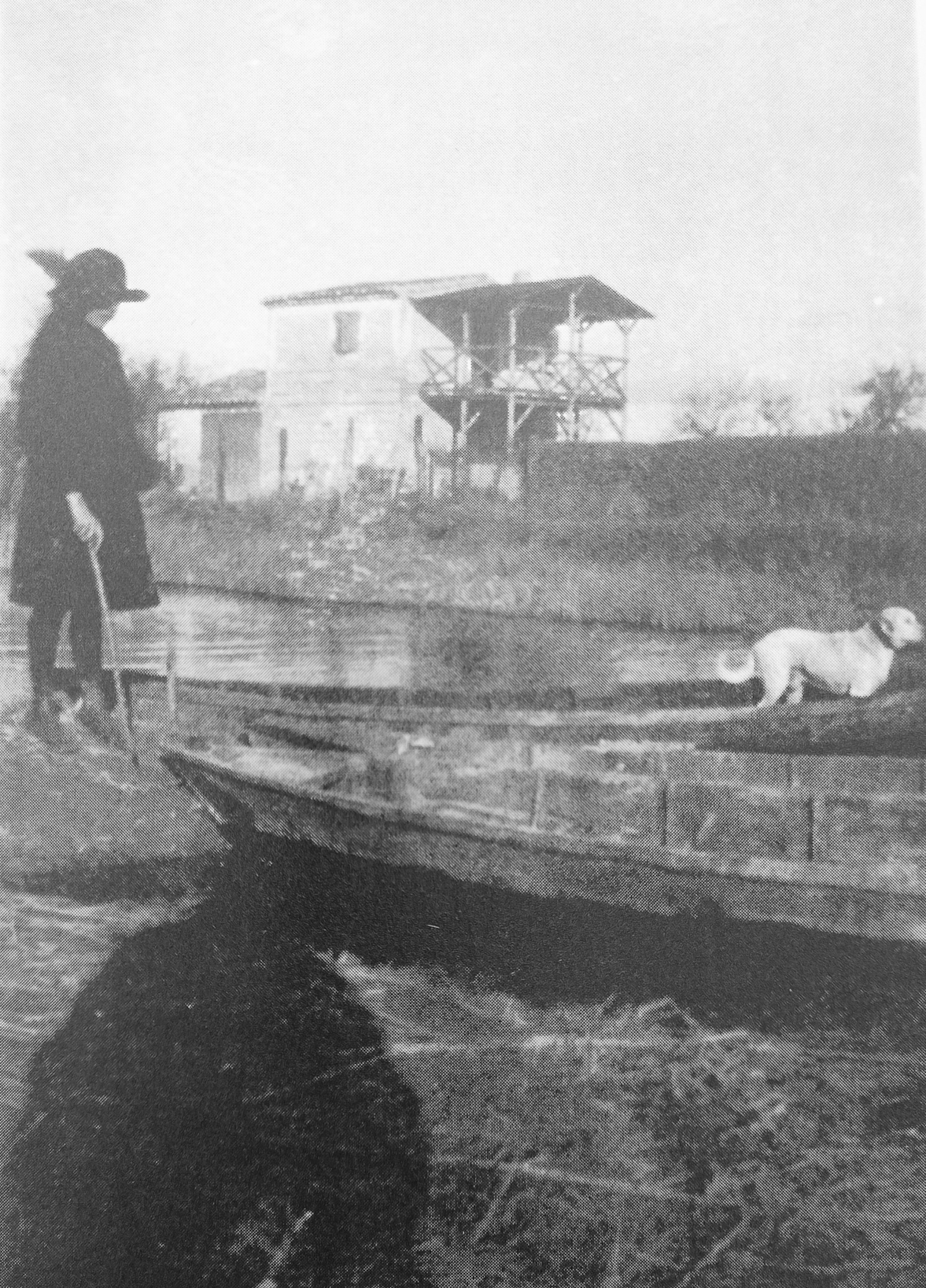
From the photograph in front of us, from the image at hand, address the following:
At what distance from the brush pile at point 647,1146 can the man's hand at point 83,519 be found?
1231 millimetres

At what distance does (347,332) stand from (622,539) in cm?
96

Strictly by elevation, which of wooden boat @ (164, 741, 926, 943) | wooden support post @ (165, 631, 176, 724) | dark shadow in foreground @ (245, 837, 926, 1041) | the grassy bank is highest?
the grassy bank

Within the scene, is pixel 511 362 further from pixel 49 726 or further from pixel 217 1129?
pixel 217 1129

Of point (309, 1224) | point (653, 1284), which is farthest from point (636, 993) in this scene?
point (309, 1224)

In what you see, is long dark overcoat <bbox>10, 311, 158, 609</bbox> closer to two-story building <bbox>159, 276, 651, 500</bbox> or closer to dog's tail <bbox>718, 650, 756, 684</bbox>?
two-story building <bbox>159, 276, 651, 500</bbox>

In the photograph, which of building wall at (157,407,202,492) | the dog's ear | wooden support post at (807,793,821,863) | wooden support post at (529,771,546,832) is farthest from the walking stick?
the dog's ear

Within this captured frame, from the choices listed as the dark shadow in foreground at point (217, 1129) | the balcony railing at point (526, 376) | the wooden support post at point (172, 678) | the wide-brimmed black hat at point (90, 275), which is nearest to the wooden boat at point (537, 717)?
the wooden support post at point (172, 678)

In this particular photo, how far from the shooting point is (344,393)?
99.5 inches

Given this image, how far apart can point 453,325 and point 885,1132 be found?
7.21 feet

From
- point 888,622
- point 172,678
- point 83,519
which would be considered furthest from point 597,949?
point 83,519

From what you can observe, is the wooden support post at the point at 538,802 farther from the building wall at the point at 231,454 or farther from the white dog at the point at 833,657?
the building wall at the point at 231,454

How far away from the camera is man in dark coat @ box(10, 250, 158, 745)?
2117 millimetres

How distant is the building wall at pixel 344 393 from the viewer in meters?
2.30

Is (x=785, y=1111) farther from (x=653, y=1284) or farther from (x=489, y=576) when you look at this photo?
(x=489, y=576)
